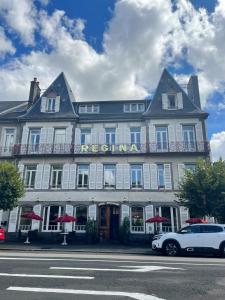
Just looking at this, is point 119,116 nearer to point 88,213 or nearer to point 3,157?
point 88,213

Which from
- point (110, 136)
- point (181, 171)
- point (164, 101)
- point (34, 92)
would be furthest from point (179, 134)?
point (34, 92)

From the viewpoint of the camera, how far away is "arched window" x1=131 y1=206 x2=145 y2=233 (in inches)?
791

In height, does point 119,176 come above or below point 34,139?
below

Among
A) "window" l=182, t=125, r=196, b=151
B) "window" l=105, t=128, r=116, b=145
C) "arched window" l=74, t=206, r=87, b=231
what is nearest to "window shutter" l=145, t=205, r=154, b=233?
"arched window" l=74, t=206, r=87, b=231

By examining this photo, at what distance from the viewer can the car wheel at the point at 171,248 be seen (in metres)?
12.1

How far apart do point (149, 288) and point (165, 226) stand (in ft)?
50.6

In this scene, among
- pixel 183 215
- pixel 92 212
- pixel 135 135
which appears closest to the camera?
pixel 183 215

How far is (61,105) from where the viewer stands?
968 inches

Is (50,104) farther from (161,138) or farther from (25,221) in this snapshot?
(161,138)

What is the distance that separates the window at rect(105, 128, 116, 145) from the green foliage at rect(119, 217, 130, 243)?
24.0ft

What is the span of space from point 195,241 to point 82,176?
1219cm

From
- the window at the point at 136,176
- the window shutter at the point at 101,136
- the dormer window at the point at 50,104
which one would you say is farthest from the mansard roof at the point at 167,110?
the dormer window at the point at 50,104

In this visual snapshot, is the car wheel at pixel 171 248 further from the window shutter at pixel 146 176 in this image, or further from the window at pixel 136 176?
the window at pixel 136 176

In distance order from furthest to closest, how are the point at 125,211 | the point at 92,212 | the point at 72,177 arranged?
1. the point at 72,177
2. the point at 92,212
3. the point at 125,211
